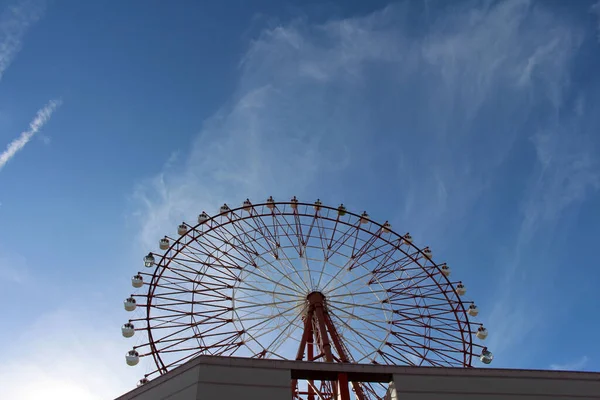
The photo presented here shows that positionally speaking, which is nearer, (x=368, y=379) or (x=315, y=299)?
(x=368, y=379)

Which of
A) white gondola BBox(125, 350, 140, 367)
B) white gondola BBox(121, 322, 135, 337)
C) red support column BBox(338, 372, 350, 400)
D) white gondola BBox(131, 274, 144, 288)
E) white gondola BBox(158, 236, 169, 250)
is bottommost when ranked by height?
red support column BBox(338, 372, 350, 400)

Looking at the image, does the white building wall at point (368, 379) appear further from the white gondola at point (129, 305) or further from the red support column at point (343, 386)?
the white gondola at point (129, 305)

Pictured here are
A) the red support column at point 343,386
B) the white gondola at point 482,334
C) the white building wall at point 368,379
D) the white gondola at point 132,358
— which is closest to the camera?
the white building wall at point 368,379

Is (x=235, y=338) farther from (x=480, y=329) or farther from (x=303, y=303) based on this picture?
(x=480, y=329)

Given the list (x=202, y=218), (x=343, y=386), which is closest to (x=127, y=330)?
(x=202, y=218)

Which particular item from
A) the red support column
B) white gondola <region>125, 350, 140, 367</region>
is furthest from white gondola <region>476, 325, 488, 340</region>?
white gondola <region>125, 350, 140, 367</region>

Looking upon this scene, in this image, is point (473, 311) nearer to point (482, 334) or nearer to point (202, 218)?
point (482, 334)

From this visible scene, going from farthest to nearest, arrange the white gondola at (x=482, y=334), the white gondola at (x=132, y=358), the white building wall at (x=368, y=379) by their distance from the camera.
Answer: the white gondola at (x=482, y=334)
the white gondola at (x=132, y=358)
the white building wall at (x=368, y=379)

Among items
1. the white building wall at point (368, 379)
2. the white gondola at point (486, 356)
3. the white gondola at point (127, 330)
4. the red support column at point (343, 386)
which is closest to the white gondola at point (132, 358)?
the white gondola at point (127, 330)

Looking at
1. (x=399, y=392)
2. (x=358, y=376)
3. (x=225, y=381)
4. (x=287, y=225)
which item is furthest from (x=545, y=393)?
(x=287, y=225)

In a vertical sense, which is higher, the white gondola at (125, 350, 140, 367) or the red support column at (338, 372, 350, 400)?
the white gondola at (125, 350, 140, 367)

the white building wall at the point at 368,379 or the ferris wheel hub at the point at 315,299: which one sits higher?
the ferris wheel hub at the point at 315,299

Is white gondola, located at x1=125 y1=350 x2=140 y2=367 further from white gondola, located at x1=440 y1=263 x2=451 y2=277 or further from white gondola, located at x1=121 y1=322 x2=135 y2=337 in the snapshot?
white gondola, located at x1=440 y1=263 x2=451 y2=277

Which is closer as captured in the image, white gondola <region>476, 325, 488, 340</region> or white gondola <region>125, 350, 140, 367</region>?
white gondola <region>125, 350, 140, 367</region>
